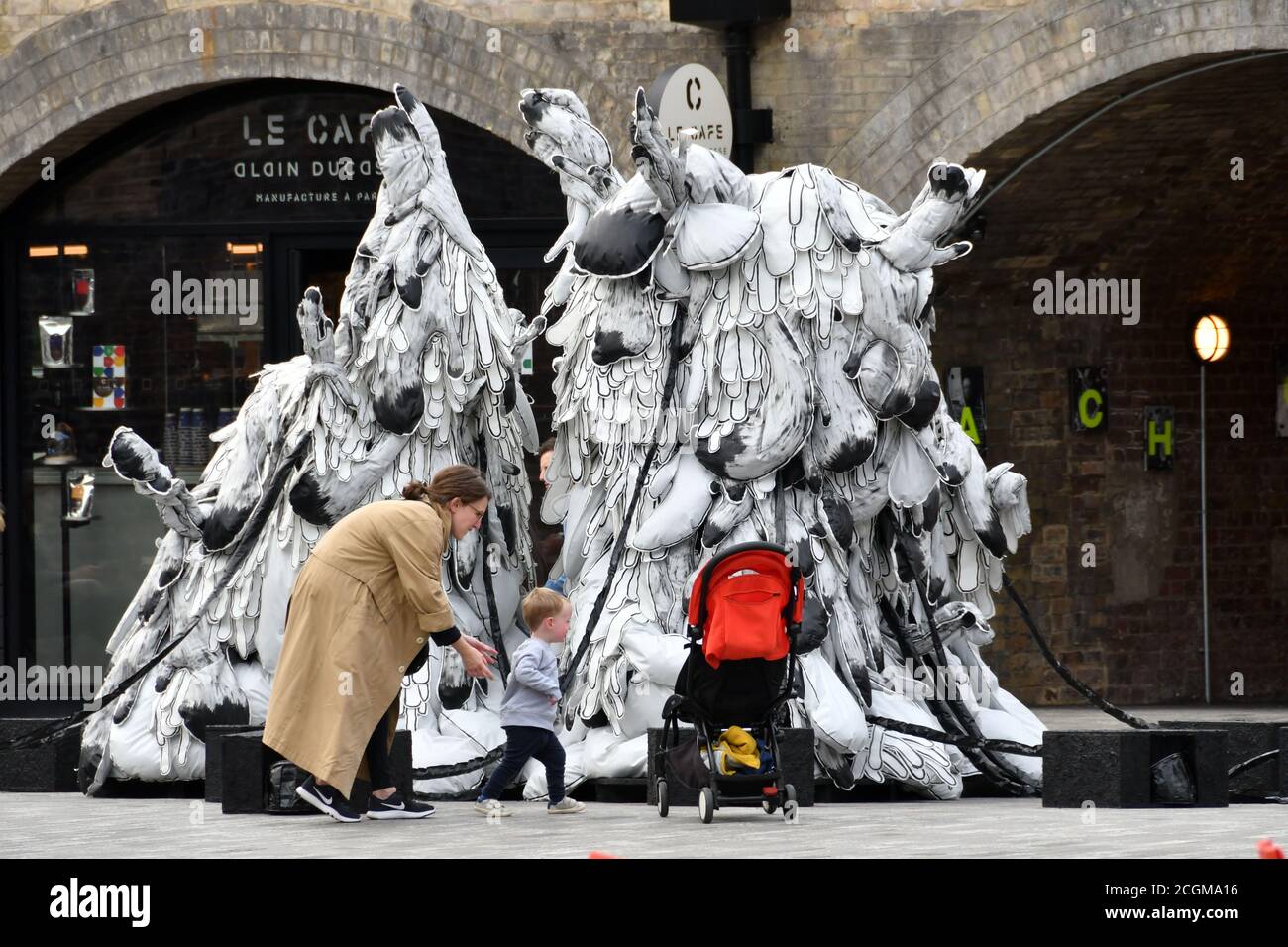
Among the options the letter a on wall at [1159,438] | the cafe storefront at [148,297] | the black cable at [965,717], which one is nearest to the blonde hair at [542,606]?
the black cable at [965,717]

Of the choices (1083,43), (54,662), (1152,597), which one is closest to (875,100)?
(1083,43)

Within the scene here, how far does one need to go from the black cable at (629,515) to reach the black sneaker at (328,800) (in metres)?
1.70

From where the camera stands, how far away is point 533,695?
30.6 ft

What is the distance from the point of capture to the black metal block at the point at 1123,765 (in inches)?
367

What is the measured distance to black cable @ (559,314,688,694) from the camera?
10438 mm

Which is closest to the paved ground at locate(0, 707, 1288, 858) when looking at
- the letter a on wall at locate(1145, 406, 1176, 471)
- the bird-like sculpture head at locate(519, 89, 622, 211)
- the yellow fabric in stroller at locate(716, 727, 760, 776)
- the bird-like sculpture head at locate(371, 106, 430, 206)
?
the yellow fabric in stroller at locate(716, 727, 760, 776)

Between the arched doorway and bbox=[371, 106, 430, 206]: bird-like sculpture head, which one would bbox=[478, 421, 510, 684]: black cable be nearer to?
bbox=[371, 106, 430, 206]: bird-like sculpture head

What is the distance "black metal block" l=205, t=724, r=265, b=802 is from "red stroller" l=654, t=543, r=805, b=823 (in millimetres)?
1631

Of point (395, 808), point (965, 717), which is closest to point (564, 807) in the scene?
point (395, 808)

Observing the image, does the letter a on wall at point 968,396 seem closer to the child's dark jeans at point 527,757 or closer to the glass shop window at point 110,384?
the glass shop window at point 110,384

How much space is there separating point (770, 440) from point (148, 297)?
26.2 feet

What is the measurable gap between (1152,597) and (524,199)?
504cm

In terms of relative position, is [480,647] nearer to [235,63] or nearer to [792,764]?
[792,764]

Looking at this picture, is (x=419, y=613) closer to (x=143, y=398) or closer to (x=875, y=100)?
(x=875, y=100)
